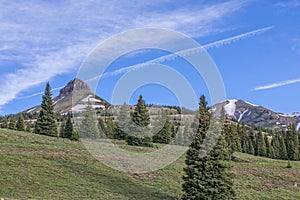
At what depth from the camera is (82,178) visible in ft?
106

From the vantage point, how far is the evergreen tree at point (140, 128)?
60.7 meters

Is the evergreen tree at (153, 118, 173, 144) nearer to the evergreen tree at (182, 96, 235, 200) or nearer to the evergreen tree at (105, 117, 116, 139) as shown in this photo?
the evergreen tree at (105, 117, 116, 139)

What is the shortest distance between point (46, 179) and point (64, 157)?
9.28 m

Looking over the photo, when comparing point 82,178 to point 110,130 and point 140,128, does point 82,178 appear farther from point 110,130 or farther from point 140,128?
point 110,130

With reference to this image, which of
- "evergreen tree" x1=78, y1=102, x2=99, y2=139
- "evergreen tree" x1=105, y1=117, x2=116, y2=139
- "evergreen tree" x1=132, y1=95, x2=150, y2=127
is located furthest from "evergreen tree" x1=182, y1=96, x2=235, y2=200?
"evergreen tree" x1=105, y1=117, x2=116, y2=139

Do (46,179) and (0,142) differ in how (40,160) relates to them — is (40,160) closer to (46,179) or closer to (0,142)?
(46,179)

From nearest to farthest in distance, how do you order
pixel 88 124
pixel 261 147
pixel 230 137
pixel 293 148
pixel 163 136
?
1. pixel 88 124
2. pixel 230 137
3. pixel 163 136
4. pixel 293 148
5. pixel 261 147

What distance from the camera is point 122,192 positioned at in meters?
30.1

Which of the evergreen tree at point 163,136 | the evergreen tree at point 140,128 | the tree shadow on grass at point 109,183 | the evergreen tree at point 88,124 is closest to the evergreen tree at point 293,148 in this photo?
the evergreen tree at point 163,136

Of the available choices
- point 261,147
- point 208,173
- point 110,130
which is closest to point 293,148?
point 261,147

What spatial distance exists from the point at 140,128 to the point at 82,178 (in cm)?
3226

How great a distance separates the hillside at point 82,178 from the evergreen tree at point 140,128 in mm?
13378

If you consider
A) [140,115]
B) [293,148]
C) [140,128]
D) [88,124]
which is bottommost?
[293,148]

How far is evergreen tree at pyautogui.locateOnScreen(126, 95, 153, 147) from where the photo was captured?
60675 millimetres
